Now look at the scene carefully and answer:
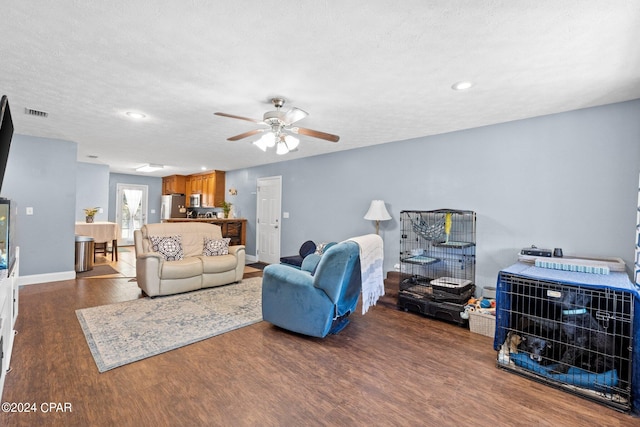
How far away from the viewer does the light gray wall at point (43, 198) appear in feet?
A: 14.7

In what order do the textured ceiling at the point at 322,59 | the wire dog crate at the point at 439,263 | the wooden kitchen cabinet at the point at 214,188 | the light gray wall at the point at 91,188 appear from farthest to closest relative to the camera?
the wooden kitchen cabinet at the point at 214,188, the light gray wall at the point at 91,188, the wire dog crate at the point at 439,263, the textured ceiling at the point at 322,59

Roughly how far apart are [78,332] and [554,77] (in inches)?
185

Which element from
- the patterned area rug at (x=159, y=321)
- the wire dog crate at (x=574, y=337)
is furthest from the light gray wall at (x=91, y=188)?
the wire dog crate at (x=574, y=337)

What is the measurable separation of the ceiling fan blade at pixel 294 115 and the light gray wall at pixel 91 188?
7022mm

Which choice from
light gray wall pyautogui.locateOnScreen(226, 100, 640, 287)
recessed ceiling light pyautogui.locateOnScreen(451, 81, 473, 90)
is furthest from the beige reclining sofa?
recessed ceiling light pyautogui.locateOnScreen(451, 81, 473, 90)

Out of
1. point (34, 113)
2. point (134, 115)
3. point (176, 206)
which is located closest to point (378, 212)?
point (134, 115)

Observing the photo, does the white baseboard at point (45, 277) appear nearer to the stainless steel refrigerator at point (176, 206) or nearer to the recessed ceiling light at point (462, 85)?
the stainless steel refrigerator at point (176, 206)

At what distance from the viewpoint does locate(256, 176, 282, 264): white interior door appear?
6461 mm

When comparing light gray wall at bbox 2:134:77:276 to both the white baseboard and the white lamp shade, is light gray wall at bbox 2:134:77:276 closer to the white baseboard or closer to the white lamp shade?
the white baseboard

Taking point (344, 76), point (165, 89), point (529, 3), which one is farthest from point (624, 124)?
point (165, 89)

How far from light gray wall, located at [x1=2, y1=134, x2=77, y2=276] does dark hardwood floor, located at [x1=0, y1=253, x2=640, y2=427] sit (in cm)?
212

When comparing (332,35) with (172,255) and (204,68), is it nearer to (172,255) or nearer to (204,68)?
(204,68)

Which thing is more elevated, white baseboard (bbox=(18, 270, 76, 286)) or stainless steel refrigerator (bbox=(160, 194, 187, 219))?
stainless steel refrigerator (bbox=(160, 194, 187, 219))

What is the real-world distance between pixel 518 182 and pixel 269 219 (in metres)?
4.70
